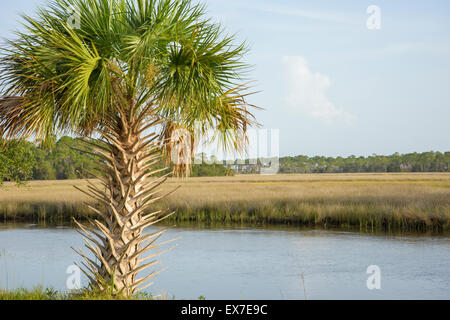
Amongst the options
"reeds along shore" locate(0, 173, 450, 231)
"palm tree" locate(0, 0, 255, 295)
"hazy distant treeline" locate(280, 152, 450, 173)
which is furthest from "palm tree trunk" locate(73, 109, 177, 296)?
"hazy distant treeline" locate(280, 152, 450, 173)

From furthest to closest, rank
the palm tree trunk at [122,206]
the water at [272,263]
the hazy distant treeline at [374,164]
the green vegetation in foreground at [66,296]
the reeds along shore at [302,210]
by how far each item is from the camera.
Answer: the hazy distant treeline at [374,164]
the reeds along shore at [302,210]
the water at [272,263]
the palm tree trunk at [122,206]
the green vegetation in foreground at [66,296]

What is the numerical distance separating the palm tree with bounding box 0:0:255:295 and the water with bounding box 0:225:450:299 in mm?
4922

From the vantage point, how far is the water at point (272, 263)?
1389 centimetres

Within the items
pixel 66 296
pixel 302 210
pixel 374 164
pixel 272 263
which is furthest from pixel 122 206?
pixel 374 164

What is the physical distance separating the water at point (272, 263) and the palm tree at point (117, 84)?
4.92m

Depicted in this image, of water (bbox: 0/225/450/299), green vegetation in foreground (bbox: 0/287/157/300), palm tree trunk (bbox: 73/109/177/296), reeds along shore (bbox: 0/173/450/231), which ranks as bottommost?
water (bbox: 0/225/450/299)

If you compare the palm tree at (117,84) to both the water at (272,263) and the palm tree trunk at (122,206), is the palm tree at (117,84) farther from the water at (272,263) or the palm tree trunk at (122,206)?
the water at (272,263)

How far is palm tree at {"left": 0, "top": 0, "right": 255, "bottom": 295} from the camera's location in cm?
821

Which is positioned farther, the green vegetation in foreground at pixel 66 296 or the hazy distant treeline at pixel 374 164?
the hazy distant treeline at pixel 374 164

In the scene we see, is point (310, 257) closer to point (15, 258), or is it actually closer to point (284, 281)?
point (284, 281)

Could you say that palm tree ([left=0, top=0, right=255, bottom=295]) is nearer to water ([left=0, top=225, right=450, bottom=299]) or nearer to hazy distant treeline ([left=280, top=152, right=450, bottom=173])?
water ([left=0, top=225, right=450, bottom=299])

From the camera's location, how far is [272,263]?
17688 millimetres

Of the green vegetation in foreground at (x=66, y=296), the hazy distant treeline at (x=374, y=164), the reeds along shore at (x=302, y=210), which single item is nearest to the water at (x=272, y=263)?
the reeds along shore at (x=302, y=210)
